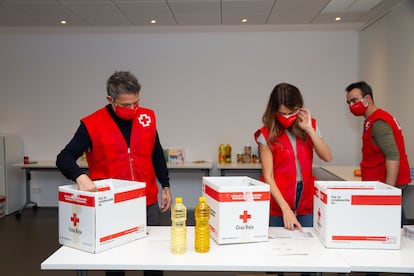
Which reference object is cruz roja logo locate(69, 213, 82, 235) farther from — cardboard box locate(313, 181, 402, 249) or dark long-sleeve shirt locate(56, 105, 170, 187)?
cardboard box locate(313, 181, 402, 249)

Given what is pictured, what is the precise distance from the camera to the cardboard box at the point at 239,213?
1.51 meters

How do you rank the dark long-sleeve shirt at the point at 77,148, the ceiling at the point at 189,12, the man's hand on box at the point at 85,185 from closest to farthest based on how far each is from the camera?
the man's hand on box at the point at 85,185 → the dark long-sleeve shirt at the point at 77,148 → the ceiling at the point at 189,12

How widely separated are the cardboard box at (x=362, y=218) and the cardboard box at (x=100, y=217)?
852 mm

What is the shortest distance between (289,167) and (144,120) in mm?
852

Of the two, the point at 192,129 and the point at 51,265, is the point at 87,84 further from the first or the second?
the point at 51,265

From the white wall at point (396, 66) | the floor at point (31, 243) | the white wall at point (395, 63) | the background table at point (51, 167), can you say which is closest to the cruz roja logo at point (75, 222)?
the floor at point (31, 243)

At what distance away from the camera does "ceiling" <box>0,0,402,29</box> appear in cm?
396

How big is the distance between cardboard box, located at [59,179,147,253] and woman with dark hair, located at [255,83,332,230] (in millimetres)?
701

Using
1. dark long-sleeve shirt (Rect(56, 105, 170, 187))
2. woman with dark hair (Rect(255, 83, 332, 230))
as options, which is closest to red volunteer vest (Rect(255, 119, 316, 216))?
woman with dark hair (Rect(255, 83, 332, 230))

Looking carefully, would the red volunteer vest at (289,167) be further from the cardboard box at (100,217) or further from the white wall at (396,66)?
the white wall at (396,66)

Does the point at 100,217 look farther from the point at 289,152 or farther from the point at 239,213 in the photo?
the point at 289,152

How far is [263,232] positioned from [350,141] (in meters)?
4.00

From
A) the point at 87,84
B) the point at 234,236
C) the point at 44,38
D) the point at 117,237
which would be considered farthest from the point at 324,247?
the point at 44,38

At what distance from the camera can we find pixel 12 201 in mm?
4992
